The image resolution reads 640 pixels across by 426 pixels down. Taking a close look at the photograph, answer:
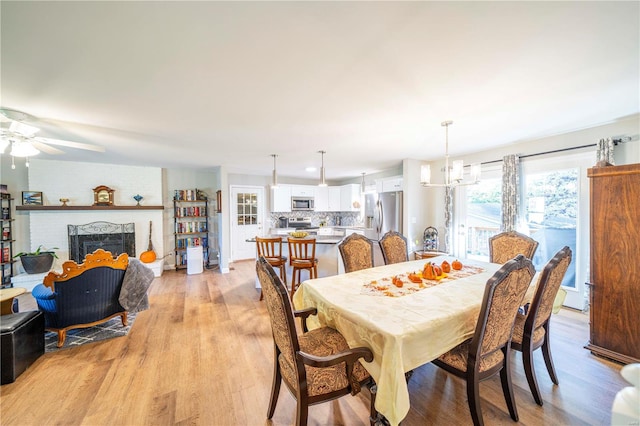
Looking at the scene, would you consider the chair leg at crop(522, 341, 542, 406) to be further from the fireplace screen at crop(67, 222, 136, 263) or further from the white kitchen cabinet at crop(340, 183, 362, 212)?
the fireplace screen at crop(67, 222, 136, 263)

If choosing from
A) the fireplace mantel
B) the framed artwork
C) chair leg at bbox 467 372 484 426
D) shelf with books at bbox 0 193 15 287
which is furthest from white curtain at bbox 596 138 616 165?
shelf with books at bbox 0 193 15 287

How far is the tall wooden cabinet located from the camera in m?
2.13

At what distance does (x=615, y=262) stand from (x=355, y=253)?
7.78ft

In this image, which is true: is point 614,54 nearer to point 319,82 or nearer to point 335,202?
point 319,82

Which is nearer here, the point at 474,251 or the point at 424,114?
the point at 424,114

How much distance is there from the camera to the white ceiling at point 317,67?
1276 mm

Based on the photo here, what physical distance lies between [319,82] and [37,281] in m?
5.93

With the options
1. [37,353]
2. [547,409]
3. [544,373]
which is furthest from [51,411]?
[544,373]

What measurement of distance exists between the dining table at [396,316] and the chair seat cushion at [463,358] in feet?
0.28

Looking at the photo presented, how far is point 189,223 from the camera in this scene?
6.03m

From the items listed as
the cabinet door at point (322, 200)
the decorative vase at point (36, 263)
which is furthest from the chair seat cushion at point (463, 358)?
the decorative vase at point (36, 263)

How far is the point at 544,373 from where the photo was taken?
2094 millimetres

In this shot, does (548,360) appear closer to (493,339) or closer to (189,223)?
(493,339)

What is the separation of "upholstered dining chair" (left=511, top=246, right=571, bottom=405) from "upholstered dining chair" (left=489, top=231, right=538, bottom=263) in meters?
1.01
